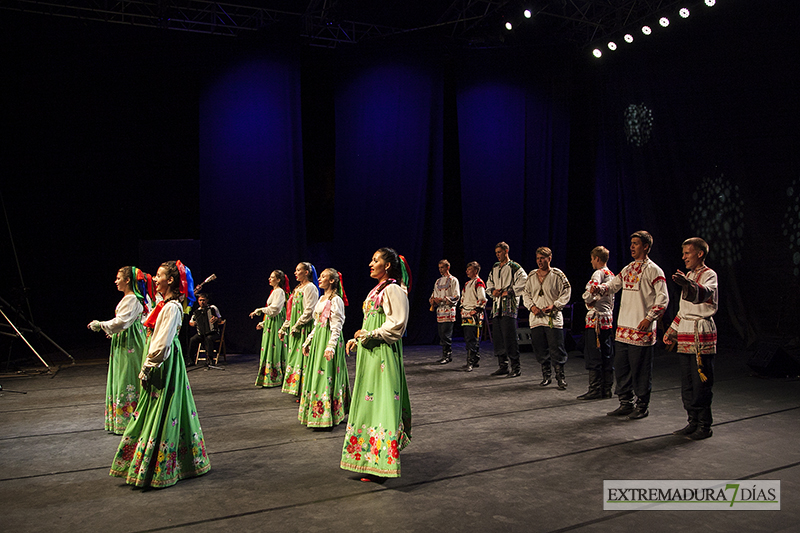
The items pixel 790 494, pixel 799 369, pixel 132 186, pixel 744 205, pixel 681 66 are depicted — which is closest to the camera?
pixel 790 494

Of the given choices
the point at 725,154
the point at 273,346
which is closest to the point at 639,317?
the point at 273,346

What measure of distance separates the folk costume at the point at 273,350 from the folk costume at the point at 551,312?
3.13 meters

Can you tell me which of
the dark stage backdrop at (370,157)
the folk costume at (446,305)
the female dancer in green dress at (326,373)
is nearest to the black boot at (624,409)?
the female dancer in green dress at (326,373)

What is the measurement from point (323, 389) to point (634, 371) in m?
2.85

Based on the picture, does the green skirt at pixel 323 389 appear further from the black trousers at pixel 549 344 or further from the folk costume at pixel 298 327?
the black trousers at pixel 549 344

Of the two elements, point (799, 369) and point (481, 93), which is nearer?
point (799, 369)

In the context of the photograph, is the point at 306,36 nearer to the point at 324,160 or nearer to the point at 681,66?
the point at 324,160

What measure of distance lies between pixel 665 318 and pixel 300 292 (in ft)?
23.7

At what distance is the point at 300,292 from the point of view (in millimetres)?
6613

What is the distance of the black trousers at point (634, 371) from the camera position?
5.14m

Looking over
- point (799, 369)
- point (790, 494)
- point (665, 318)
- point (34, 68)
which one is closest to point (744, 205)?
point (665, 318)

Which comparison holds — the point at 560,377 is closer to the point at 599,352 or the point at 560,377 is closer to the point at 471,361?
the point at 599,352

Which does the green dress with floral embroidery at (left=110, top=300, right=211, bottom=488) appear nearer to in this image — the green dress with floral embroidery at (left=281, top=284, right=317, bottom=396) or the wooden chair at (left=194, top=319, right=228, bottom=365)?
the green dress with floral embroidery at (left=281, top=284, right=317, bottom=396)

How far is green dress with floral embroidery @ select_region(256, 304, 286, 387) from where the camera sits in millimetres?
7297
